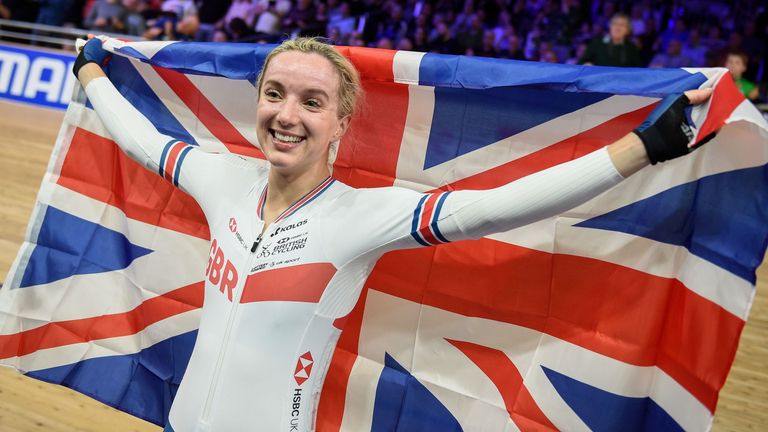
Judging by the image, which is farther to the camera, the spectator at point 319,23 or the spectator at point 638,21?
the spectator at point 319,23

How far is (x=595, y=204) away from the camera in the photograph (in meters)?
1.92

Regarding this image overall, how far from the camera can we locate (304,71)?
73.3 inches

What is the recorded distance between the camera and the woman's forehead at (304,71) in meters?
1.86

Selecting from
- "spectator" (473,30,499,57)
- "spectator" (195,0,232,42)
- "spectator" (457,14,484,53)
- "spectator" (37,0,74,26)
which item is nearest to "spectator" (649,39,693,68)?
"spectator" (473,30,499,57)

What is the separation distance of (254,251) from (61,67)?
5.92 metres

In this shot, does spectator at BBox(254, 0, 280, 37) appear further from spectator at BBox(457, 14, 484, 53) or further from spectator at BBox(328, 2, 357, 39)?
spectator at BBox(457, 14, 484, 53)

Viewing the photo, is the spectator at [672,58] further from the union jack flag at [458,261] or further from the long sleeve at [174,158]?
the long sleeve at [174,158]

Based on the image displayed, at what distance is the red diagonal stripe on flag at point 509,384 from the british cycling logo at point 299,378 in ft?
1.36

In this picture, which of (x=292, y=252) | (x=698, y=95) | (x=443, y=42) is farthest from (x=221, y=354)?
(x=443, y=42)

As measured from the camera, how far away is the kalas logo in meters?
1.84

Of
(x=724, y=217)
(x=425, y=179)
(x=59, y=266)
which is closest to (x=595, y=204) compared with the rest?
(x=724, y=217)

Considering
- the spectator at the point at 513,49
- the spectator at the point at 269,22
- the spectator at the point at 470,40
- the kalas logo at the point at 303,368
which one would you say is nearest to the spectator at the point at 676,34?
the spectator at the point at 513,49

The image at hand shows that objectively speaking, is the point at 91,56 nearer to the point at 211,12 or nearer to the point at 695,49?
the point at 695,49

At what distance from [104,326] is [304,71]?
1189 millimetres
